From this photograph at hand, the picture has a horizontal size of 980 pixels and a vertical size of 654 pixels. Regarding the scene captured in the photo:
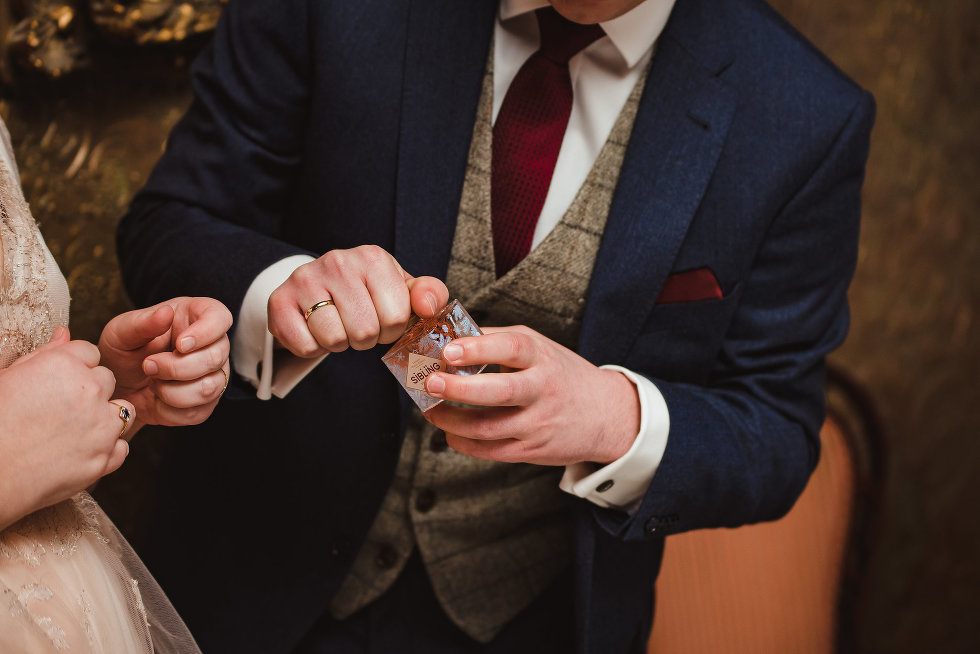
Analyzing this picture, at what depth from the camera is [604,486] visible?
1.00m

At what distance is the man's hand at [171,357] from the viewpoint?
69 cm

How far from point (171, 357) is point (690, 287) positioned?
0.67m

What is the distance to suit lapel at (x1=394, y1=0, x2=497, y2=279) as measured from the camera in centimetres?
100

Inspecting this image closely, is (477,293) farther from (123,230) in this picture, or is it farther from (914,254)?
(914,254)

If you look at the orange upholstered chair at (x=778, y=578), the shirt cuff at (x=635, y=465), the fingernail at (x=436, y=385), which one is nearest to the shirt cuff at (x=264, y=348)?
the fingernail at (x=436, y=385)

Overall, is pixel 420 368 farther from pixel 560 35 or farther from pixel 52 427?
pixel 560 35

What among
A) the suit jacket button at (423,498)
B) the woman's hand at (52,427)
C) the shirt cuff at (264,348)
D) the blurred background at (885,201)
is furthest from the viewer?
the blurred background at (885,201)

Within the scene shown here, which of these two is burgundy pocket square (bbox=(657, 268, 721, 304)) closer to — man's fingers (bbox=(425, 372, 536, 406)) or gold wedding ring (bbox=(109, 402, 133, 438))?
man's fingers (bbox=(425, 372, 536, 406))

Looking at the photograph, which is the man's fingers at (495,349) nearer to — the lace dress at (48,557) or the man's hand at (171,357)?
the man's hand at (171,357)

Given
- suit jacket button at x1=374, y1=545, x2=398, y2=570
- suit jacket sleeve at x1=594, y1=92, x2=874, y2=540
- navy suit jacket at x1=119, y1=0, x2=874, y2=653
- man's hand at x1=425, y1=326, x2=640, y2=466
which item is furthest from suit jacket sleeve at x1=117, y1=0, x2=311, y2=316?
suit jacket sleeve at x1=594, y1=92, x2=874, y2=540

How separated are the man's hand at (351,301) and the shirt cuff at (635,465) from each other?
34 cm

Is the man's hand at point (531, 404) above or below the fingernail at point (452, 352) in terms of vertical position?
below

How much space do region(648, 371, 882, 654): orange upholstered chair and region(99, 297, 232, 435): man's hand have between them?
1.16 metres

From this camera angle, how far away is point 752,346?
3.76ft
